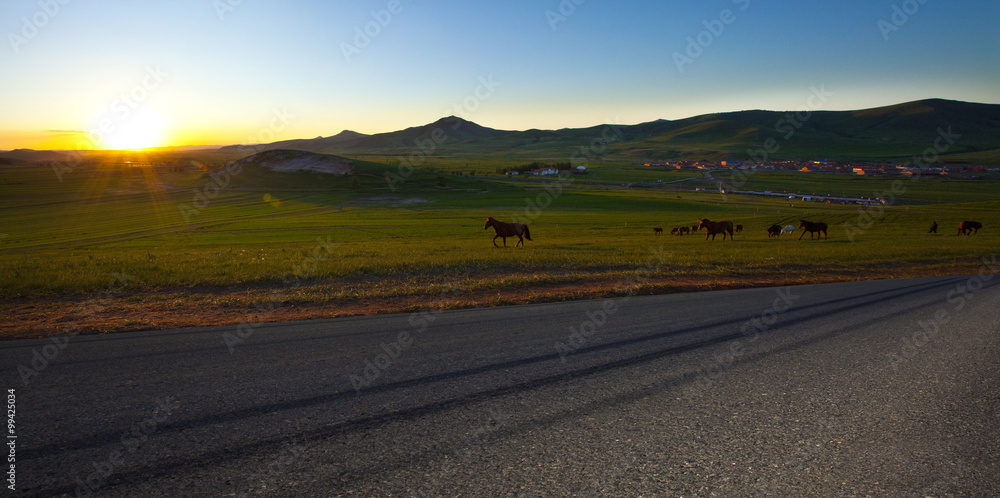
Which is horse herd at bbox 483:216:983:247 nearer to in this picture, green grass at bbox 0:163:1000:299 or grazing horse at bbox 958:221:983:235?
grazing horse at bbox 958:221:983:235

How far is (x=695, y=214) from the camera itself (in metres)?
71.8

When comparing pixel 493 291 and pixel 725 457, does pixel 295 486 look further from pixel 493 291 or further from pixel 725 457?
pixel 493 291

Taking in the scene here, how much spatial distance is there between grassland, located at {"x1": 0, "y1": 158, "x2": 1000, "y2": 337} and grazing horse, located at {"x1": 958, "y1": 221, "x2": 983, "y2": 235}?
102cm

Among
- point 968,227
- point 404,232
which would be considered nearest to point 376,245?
point 404,232

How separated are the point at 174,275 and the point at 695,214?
6682 cm

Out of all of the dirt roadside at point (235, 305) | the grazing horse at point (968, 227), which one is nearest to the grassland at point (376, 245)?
the dirt roadside at point (235, 305)

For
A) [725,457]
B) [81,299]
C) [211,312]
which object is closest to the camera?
[725,457]

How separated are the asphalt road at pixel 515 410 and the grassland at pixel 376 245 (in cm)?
389

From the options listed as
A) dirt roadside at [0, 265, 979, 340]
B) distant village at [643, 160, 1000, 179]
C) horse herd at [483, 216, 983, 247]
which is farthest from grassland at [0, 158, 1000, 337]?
distant village at [643, 160, 1000, 179]

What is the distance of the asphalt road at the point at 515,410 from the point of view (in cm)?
504

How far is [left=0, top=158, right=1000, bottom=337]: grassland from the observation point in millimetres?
14805

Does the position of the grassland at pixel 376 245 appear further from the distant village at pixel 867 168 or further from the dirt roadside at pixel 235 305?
the distant village at pixel 867 168

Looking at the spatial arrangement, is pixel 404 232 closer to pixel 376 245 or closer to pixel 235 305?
pixel 376 245

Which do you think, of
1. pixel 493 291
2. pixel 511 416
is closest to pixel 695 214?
pixel 493 291
